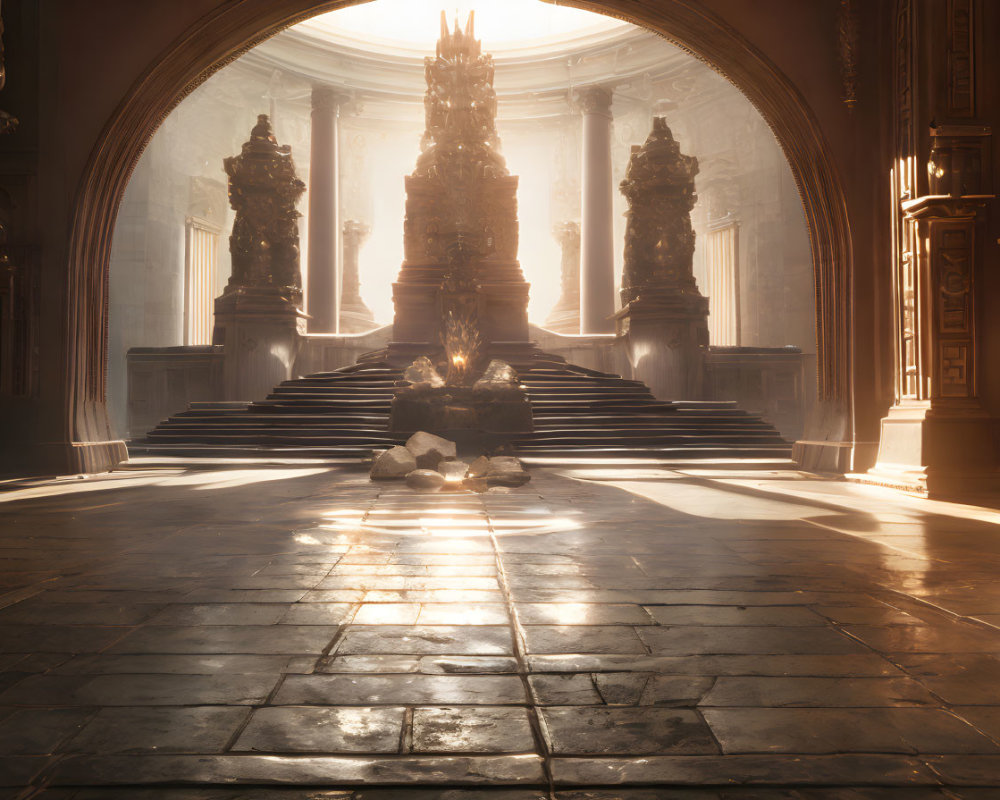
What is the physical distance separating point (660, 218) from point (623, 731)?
1657 cm

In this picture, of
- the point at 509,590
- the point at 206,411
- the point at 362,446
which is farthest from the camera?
the point at 206,411

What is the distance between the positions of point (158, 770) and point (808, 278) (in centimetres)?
2147

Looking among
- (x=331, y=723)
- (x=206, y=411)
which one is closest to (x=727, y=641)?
(x=331, y=723)

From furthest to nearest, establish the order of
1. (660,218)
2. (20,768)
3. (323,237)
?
(323,237) → (660,218) → (20,768)

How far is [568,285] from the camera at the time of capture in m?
28.3

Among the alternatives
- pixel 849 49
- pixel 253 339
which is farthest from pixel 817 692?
pixel 253 339

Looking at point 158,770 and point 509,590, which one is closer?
point 158,770

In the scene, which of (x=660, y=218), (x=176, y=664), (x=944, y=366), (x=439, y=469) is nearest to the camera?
(x=176, y=664)

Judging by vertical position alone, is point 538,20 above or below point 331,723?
above

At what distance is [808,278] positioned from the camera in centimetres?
2098

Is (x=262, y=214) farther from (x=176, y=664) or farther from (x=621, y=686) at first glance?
(x=621, y=686)

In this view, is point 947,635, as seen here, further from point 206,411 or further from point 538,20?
point 538,20

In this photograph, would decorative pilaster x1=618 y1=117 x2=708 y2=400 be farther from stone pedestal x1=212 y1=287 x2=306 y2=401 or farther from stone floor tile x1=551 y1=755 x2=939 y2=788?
stone floor tile x1=551 y1=755 x2=939 y2=788

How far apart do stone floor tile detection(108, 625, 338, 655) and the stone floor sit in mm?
12
